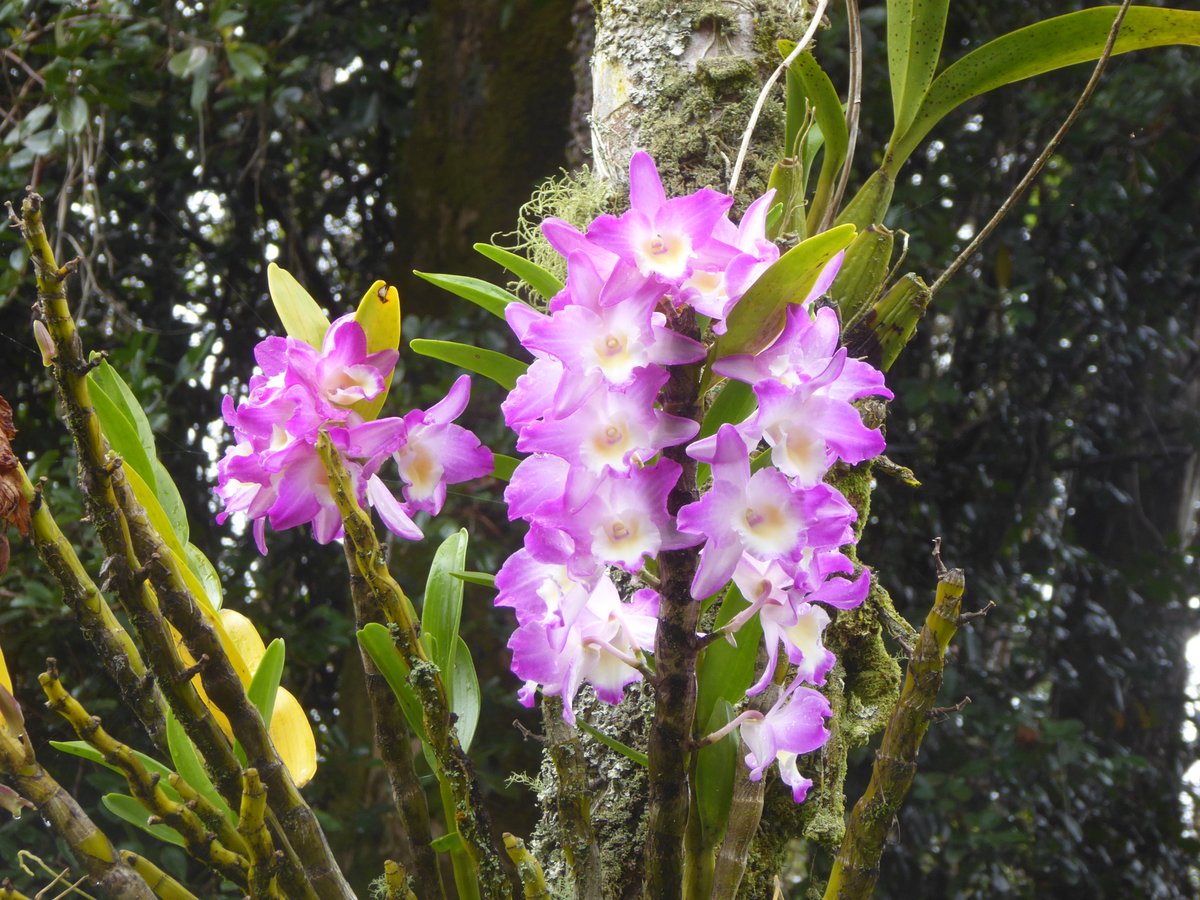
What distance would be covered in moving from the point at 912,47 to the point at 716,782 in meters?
0.43

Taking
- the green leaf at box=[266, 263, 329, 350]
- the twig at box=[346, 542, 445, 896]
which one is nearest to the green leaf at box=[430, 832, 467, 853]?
the twig at box=[346, 542, 445, 896]

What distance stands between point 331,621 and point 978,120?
4.97ft

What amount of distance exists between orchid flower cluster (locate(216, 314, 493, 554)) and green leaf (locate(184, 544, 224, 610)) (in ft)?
0.13

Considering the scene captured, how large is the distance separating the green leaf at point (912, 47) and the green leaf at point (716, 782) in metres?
0.39

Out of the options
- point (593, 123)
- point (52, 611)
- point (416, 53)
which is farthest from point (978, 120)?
point (52, 611)

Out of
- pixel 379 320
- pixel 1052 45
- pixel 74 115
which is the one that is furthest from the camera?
pixel 74 115

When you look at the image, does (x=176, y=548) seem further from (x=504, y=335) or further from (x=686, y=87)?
(x=504, y=335)

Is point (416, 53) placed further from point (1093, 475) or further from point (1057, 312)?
point (1093, 475)

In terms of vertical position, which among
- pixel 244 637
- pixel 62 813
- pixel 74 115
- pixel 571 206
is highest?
pixel 74 115

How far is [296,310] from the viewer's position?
0.46 meters

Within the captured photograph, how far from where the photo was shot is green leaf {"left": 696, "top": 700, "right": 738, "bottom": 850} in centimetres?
42

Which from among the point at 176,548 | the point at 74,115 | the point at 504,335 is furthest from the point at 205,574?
the point at 74,115

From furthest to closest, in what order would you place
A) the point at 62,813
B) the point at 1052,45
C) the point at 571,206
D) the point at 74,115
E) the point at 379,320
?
the point at 74,115
the point at 571,206
the point at 1052,45
the point at 379,320
the point at 62,813

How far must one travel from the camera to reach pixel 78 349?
1.09 feet
